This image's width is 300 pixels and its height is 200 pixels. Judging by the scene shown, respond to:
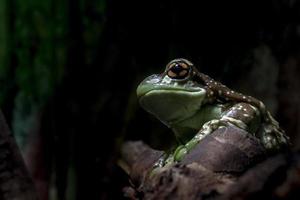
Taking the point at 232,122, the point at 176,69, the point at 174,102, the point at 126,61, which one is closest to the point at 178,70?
the point at 176,69

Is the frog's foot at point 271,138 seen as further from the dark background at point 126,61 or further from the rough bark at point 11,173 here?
the dark background at point 126,61

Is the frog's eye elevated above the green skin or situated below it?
above

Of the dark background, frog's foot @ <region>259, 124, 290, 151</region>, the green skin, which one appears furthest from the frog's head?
the dark background

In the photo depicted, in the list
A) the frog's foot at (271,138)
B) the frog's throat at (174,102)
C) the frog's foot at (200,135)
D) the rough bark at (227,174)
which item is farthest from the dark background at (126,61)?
the rough bark at (227,174)

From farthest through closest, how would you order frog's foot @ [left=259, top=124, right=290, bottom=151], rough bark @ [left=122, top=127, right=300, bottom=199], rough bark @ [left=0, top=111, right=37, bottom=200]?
frog's foot @ [left=259, top=124, right=290, bottom=151]
rough bark @ [left=0, top=111, right=37, bottom=200]
rough bark @ [left=122, top=127, right=300, bottom=199]

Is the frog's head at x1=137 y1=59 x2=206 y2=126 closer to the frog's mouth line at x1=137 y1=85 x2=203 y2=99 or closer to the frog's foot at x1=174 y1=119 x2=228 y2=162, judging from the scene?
the frog's mouth line at x1=137 y1=85 x2=203 y2=99

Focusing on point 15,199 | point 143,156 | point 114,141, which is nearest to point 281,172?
point 15,199
